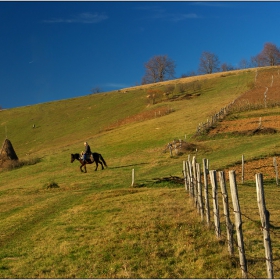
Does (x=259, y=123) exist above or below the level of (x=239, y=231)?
above

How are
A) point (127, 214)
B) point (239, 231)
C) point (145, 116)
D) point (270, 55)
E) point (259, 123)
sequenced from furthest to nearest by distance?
point (270, 55) < point (145, 116) < point (259, 123) < point (127, 214) < point (239, 231)

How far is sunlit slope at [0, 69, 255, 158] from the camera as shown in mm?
55888

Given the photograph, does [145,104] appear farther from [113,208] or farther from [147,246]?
[147,246]

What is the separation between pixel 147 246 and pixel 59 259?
8.26ft

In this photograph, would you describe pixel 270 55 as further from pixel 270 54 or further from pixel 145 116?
pixel 145 116

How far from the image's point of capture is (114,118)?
3063 inches

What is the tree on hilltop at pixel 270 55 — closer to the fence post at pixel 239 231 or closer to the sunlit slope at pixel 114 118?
the sunlit slope at pixel 114 118

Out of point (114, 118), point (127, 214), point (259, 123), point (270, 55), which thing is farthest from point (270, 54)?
point (127, 214)

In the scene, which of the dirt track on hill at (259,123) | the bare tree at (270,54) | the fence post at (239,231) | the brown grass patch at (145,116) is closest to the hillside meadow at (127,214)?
the fence post at (239,231)

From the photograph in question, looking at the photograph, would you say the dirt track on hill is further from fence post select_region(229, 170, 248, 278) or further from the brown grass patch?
fence post select_region(229, 170, 248, 278)

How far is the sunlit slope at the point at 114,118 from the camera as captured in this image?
5589 centimetres

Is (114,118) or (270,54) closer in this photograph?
(114,118)

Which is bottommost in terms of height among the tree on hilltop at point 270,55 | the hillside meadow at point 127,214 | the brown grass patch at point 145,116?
the hillside meadow at point 127,214

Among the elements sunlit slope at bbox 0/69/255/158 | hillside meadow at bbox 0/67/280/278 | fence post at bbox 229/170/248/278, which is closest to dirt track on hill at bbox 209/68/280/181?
hillside meadow at bbox 0/67/280/278
